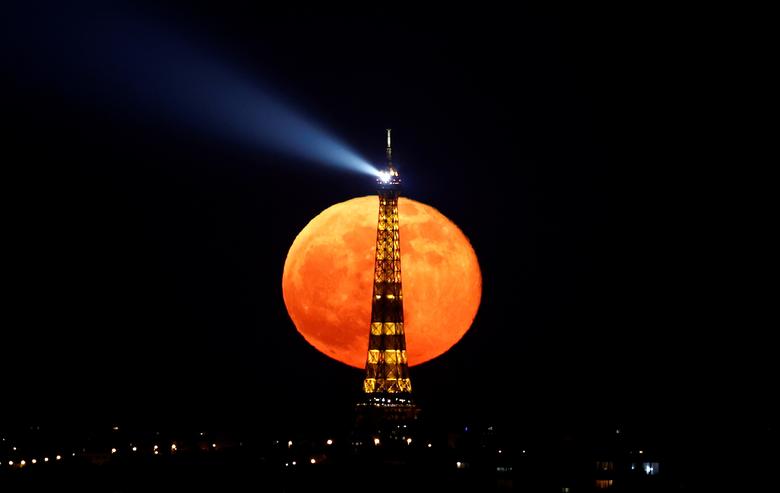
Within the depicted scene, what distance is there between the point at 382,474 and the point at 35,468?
81.3 ft

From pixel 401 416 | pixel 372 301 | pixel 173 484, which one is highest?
pixel 372 301

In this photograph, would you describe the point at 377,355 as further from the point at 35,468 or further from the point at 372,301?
the point at 35,468

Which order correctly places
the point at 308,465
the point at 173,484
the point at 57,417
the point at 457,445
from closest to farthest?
the point at 173,484
the point at 308,465
the point at 457,445
the point at 57,417

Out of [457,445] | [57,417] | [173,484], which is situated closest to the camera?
[173,484]

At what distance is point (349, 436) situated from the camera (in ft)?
402

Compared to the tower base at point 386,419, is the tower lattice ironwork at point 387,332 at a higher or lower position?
higher

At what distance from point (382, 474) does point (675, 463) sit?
64.3ft

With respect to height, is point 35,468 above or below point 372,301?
below

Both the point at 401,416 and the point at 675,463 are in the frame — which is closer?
the point at 675,463

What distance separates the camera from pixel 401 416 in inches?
4737

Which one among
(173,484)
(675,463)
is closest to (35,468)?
(173,484)

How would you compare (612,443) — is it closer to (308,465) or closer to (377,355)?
(377,355)

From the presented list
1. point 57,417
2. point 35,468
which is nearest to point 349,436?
point 35,468

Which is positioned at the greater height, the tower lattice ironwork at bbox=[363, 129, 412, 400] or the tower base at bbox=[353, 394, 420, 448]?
the tower lattice ironwork at bbox=[363, 129, 412, 400]
